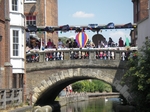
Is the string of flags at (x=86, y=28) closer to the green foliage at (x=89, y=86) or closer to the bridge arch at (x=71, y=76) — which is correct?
the bridge arch at (x=71, y=76)

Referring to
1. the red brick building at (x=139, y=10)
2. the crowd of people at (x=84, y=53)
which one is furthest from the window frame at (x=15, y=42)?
the red brick building at (x=139, y=10)

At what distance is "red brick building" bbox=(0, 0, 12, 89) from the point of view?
1121 inches

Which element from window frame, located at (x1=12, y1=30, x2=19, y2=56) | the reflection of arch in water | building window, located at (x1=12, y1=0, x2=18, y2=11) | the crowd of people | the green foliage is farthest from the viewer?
the green foliage

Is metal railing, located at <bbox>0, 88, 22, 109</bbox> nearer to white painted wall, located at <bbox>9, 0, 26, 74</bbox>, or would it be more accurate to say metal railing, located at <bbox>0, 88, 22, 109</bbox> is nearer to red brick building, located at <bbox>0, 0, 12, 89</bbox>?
red brick building, located at <bbox>0, 0, 12, 89</bbox>

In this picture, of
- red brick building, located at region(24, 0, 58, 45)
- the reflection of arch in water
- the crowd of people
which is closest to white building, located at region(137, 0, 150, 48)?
the crowd of people

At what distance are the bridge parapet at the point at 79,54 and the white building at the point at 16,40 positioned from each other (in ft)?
4.85

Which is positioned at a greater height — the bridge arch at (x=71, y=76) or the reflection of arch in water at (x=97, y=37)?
the reflection of arch in water at (x=97, y=37)

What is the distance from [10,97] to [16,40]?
4.92 meters

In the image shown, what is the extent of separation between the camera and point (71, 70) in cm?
3142

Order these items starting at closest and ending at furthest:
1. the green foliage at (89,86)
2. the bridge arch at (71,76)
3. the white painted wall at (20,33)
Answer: the white painted wall at (20,33) < the bridge arch at (71,76) < the green foliage at (89,86)

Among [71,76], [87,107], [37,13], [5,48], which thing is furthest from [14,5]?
[87,107]

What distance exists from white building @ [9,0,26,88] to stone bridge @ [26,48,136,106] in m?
1.34

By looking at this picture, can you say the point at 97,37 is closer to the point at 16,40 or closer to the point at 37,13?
the point at 16,40

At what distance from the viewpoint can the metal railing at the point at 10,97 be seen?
25083mm
